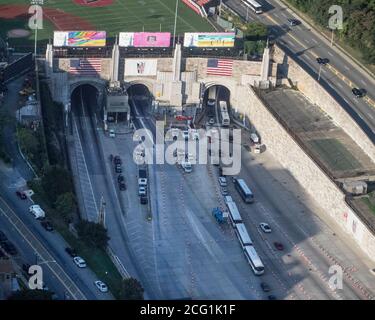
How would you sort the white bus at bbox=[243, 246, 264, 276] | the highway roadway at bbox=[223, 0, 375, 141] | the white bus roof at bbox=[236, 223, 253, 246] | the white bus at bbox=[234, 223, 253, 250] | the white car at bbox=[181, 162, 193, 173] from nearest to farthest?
1. the white bus at bbox=[243, 246, 264, 276]
2. the white bus at bbox=[234, 223, 253, 250]
3. the white bus roof at bbox=[236, 223, 253, 246]
4. the white car at bbox=[181, 162, 193, 173]
5. the highway roadway at bbox=[223, 0, 375, 141]

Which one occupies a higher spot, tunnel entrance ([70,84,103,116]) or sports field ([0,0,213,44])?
sports field ([0,0,213,44])

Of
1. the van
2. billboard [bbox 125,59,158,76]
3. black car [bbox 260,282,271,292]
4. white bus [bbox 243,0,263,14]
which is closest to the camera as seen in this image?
black car [bbox 260,282,271,292]

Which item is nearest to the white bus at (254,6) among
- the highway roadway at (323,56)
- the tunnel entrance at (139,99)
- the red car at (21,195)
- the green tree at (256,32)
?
the highway roadway at (323,56)

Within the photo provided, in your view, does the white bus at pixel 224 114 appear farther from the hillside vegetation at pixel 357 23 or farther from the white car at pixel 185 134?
the hillside vegetation at pixel 357 23

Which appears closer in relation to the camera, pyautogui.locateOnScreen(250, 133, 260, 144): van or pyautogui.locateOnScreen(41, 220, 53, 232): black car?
pyautogui.locateOnScreen(41, 220, 53, 232): black car

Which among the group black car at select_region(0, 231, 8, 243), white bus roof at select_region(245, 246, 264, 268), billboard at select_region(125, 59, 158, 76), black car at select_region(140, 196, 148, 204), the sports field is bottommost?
black car at select_region(140, 196, 148, 204)

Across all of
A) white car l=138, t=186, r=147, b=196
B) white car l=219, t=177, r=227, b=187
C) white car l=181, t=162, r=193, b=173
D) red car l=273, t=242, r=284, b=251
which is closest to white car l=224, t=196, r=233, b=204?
white car l=219, t=177, r=227, b=187

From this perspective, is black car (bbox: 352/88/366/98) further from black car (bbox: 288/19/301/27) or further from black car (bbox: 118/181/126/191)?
black car (bbox: 118/181/126/191)

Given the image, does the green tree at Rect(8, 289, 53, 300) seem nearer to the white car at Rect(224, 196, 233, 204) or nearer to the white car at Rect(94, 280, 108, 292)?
the white car at Rect(94, 280, 108, 292)
